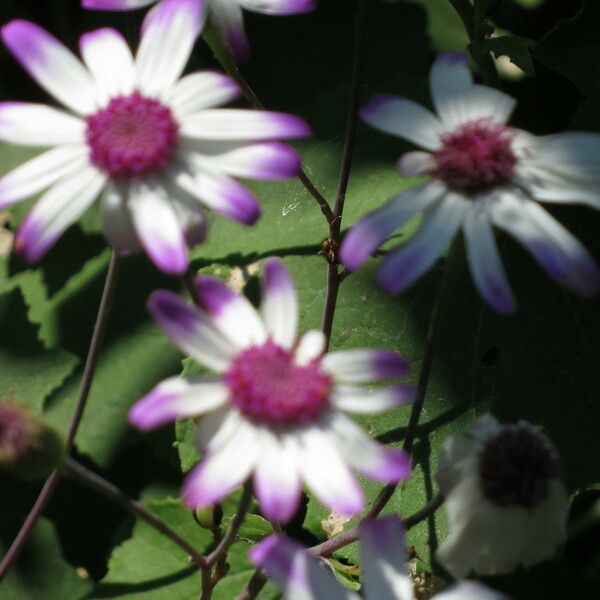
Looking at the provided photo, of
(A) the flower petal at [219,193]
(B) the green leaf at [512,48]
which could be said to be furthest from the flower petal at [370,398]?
(B) the green leaf at [512,48]

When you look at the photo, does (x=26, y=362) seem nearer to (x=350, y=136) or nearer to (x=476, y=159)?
(x=350, y=136)

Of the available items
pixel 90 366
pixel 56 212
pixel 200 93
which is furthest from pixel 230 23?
pixel 90 366

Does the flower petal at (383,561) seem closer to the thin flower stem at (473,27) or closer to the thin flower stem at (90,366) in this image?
the thin flower stem at (90,366)

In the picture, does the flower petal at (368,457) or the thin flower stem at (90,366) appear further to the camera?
the thin flower stem at (90,366)

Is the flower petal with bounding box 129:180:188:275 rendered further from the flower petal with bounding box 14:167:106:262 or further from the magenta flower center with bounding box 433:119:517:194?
the magenta flower center with bounding box 433:119:517:194

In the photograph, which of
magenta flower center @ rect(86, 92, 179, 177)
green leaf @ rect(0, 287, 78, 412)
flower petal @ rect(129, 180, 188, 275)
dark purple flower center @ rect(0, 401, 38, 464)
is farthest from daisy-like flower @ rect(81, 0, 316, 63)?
green leaf @ rect(0, 287, 78, 412)

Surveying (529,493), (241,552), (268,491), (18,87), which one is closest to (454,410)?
(241,552)

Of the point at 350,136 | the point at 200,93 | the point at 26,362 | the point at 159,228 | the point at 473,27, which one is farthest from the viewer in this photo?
the point at 26,362
